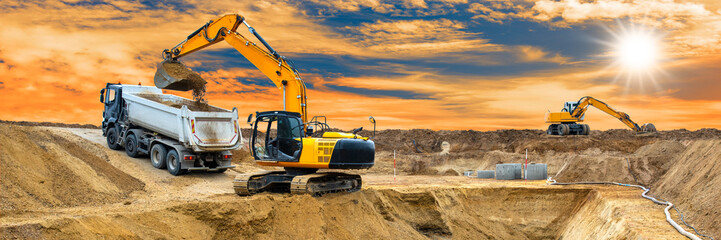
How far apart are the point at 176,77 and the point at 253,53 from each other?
305 centimetres

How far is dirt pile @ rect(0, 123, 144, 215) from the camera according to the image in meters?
10.8

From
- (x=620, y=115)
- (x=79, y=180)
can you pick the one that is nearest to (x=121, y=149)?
(x=79, y=180)

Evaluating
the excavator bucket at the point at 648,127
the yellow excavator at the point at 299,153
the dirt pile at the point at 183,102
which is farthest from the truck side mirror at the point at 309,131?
the excavator bucket at the point at 648,127

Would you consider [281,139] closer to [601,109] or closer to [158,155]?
[158,155]

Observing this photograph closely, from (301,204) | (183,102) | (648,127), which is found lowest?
(301,204)

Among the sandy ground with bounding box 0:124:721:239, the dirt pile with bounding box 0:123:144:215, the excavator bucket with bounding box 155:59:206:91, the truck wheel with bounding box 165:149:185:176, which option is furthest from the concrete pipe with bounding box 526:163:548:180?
the dirt pile with bounding box 0:123:144:215

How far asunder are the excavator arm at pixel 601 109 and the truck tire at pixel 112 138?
31.5 m

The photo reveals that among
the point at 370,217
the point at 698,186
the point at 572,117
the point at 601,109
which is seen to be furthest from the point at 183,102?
the point at 601,109

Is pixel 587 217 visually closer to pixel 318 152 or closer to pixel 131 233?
pixel 318 152

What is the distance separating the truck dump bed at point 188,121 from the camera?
17406mm

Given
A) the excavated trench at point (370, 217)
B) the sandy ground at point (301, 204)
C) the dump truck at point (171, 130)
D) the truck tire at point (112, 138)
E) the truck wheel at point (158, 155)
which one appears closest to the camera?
the excavated trench at point (370, 217)

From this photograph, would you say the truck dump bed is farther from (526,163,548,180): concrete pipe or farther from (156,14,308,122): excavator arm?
(526,163,548,180): concrete pipe

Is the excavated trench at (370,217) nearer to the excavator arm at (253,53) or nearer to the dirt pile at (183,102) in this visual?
the excavator arm at (253,53)

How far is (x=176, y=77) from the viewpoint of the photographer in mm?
17750
